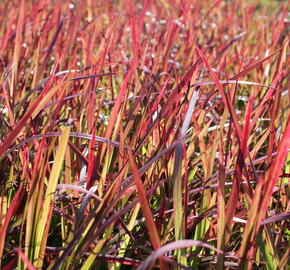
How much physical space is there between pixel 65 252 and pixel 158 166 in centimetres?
33

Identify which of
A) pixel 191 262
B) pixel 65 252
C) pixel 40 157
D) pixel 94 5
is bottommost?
pixel 191 262

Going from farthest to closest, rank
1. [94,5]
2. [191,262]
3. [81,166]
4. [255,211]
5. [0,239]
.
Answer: [94,5], [81,166], [191,262], [0,239], [255,211]

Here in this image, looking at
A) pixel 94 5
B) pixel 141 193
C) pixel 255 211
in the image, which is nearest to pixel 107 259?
pixel 141 193

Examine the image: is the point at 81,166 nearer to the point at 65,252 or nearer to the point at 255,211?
the point at 65,252

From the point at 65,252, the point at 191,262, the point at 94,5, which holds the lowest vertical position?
the point at 191,262

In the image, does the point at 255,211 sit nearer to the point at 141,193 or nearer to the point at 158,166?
the point at 141,193

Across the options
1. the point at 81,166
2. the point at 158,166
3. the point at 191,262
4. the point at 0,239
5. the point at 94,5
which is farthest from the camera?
the point at 94,5

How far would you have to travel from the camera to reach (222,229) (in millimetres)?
829

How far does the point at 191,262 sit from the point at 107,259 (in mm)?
177

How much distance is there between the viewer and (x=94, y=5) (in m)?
3.39

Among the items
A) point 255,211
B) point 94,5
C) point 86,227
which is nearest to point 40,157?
point 86,227

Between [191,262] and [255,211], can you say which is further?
[191,262]

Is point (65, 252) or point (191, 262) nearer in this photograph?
point (65, 252)

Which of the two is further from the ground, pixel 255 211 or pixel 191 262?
pixel 255 211
